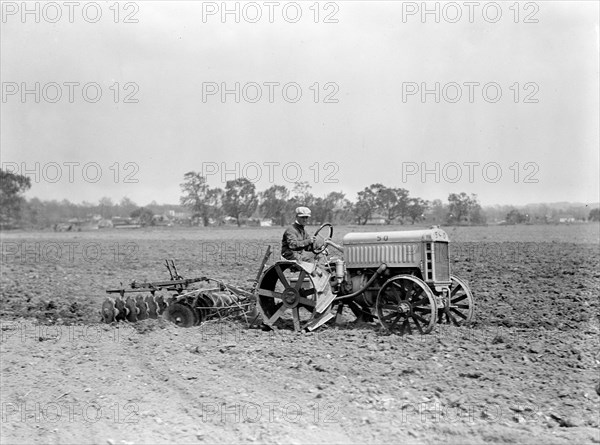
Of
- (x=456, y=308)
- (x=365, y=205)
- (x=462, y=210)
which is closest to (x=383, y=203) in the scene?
(x=365, y=205)

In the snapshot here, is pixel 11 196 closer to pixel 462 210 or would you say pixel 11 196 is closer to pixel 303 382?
pixel 462 210

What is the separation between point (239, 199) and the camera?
118 ft

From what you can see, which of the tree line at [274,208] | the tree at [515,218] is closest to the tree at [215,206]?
the tree line at [274,208]

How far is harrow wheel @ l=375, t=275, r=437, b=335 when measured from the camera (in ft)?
32.3

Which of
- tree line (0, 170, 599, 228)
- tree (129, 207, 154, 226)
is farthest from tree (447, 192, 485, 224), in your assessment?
tree (129, 207, 154, 226)

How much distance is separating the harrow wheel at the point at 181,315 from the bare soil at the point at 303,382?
1.40ft

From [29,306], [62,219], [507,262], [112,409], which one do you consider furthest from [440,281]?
[62,219]

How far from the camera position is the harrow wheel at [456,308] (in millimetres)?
10695

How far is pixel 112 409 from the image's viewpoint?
7.66 metres

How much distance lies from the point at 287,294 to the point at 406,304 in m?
1.75

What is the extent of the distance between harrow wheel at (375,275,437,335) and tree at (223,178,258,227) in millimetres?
22292

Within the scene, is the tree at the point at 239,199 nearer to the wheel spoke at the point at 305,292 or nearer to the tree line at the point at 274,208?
the tree line at the point at 274,208

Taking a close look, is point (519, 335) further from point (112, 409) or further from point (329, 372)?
point (112, 409)

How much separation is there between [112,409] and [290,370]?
198 cm
